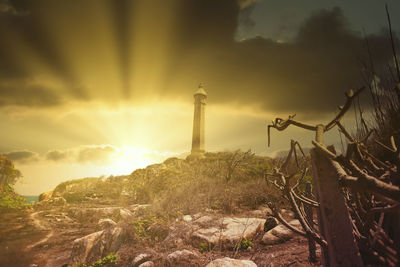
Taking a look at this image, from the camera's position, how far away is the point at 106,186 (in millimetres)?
17109

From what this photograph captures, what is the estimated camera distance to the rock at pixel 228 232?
4.46m

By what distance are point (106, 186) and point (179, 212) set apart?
1295 centimetres

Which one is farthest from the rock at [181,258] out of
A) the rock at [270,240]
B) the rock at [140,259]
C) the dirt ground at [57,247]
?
the rock at [270,240]

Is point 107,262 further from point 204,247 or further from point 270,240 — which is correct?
point 270,240

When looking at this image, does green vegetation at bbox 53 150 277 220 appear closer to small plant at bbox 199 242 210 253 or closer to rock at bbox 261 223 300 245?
rock at bbox 261 223 300 245

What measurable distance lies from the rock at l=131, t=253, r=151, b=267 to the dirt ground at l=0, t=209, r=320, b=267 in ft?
0.48

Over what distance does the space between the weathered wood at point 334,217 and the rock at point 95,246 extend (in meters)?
6.14

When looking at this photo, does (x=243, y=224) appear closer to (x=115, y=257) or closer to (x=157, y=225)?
(x=157, y=225)

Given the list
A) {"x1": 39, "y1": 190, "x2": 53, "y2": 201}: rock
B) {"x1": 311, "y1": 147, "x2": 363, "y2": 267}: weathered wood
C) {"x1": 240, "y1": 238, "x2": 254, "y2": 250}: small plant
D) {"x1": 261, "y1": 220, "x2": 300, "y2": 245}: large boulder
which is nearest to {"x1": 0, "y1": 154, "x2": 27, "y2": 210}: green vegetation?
{"x1": 39, "y1": 190, "x2": 53, "y2": 201}: rock

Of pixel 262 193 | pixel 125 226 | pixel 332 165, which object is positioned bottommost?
pixel 125 226

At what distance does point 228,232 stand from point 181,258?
1376 mm

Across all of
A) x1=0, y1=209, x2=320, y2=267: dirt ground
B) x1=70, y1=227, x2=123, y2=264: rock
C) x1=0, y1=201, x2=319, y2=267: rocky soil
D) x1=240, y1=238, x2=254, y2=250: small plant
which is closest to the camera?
x1=0, y1=209, x2=320, y2=267: dirt ground

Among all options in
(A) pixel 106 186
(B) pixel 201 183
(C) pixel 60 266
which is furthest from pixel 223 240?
(A) pixel 106 186

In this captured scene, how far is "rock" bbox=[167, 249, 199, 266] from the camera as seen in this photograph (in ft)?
12.5
